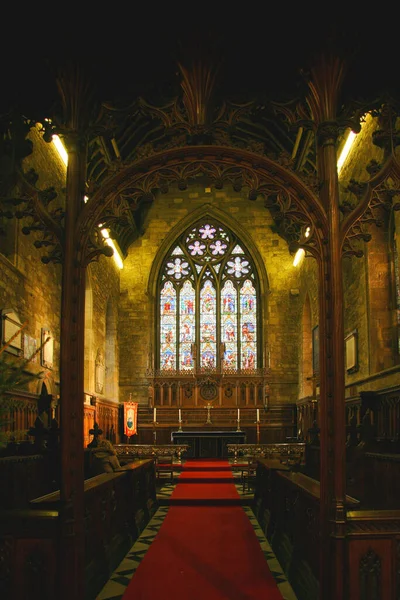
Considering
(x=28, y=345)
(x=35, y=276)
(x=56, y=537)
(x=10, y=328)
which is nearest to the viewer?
(x=56, y=537)

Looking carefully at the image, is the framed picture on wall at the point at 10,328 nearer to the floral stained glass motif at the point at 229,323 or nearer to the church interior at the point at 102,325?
the church interior at the point at 102,325

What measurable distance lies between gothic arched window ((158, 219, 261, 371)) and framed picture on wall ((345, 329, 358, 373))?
6.55m

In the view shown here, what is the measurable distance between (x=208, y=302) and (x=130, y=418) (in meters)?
4.12

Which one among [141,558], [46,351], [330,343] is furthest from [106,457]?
[46,351]

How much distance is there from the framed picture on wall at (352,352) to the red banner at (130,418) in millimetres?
6966

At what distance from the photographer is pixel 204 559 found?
557 cm

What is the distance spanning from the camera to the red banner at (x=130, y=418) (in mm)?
17109

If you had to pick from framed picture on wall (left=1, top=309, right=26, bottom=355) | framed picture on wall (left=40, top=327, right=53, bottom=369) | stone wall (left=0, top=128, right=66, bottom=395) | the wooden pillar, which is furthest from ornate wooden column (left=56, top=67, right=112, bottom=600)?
framed picture on wall (left=40, top=327, right=53, bottom=369)

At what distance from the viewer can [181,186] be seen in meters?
4.49

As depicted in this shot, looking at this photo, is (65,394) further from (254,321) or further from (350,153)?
(254,321)

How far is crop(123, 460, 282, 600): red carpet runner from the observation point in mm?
4582

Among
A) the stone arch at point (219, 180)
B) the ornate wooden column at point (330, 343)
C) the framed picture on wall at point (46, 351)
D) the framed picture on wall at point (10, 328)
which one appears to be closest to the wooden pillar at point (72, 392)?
the stone arch at point (219, 180)

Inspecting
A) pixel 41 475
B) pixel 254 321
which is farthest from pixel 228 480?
pixel 254 321

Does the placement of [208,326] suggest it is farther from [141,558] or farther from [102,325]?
[141,558]
